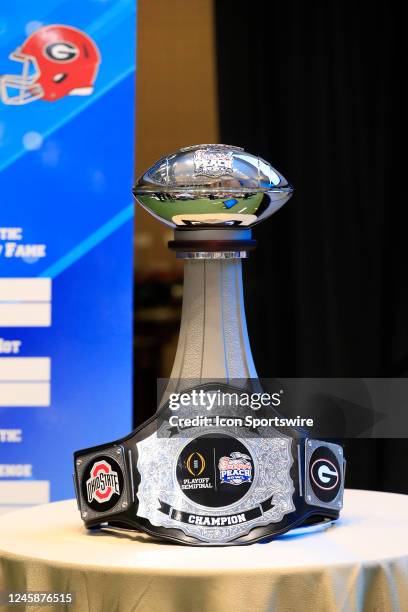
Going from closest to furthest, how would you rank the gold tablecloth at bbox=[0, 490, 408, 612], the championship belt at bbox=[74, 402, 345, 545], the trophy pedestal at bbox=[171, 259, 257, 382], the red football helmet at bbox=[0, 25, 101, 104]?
the gold tablecloth at bbox=[0, 490, 408, 612] → the championship belt at bbox=[74, 402, 345, 545] → the trophy pedestal at bbox=[171, 259, 257, 382] → the red football helmet at bbox=[0, 25, 101, 104]

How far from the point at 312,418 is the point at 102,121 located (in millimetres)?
1192

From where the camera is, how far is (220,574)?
4.91 ft

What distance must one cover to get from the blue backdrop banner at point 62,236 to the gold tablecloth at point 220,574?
1.82m

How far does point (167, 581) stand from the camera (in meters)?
1.50

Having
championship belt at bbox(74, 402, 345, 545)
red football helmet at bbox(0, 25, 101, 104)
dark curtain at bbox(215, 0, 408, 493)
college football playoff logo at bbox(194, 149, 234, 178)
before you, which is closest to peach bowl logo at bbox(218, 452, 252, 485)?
championship belt at bbox(74, 402, 345, 545)

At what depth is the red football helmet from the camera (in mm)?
3609

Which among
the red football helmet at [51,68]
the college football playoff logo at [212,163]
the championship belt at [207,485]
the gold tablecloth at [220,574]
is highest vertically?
the red football helmet at [51,68]

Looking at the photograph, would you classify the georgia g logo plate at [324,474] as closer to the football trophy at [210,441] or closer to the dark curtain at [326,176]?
the football trophy at [210,441]

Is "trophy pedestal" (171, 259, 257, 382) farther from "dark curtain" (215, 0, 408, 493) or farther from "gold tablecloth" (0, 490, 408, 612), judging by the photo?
"dark curtain" (215, 0, 408, 493)

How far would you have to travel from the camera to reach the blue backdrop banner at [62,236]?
3.51 meters

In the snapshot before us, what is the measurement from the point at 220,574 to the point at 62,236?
221cm

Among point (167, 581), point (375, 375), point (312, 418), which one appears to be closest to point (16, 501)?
point (312, 418)

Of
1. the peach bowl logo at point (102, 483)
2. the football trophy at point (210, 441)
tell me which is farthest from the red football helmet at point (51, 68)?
the peach bowl logo at point (102, 483)

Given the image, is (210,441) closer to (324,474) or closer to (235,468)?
(235,468)
